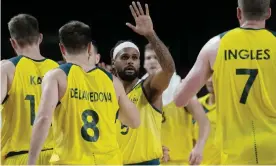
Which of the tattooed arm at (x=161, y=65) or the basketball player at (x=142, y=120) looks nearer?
the tattooed arm at (x=161, y=65)

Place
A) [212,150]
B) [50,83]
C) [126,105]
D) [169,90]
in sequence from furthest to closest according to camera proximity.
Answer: [212,150] < [169,90] < [126,105] < [50,83]

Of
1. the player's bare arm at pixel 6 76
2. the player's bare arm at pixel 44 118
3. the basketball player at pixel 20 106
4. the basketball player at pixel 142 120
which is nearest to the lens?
the player's bare arm at pixel 44 118

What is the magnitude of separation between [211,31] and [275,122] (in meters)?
10.3

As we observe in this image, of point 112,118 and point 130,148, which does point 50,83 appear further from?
point 130,148

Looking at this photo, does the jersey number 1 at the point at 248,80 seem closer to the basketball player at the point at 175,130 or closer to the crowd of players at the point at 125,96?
the crowd of players at the point at 125,96

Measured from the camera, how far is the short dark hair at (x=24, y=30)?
6.06 metres

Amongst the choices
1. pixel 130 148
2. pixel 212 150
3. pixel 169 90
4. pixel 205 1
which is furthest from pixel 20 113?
pixel 205 1

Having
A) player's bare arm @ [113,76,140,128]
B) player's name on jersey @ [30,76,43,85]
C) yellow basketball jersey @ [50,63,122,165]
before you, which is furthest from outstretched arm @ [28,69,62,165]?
player's name on jersey @ [30,76,43,85]

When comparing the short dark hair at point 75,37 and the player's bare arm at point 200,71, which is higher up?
the short dark hair at point 75,37

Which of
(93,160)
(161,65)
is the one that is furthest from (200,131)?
(93,160)

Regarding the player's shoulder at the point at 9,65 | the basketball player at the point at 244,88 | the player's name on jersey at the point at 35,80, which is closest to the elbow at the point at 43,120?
the basketball player at the point at 244,88

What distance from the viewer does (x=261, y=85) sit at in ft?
13.6

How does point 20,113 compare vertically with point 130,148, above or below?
above

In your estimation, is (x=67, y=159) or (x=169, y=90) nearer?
(x=67, y=159)
